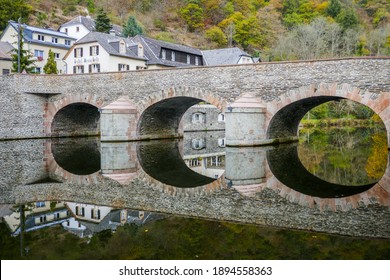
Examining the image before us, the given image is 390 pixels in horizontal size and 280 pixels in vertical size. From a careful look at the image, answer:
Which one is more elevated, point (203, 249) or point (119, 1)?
point (119, 1)

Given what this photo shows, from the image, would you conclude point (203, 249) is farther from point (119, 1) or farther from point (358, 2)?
point (119, 1)

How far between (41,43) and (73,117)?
62.0 ft

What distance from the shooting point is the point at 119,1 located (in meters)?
81.9

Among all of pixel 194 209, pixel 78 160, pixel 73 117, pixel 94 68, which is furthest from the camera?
pixel 94 68

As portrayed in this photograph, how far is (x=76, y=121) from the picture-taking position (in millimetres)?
30484

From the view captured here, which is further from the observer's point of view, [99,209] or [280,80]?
[280,80]

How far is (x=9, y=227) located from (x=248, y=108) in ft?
47.5

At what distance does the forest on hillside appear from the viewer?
55.0 meters

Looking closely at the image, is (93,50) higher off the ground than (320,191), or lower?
higher

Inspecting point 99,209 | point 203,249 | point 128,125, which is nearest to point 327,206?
point 203,249

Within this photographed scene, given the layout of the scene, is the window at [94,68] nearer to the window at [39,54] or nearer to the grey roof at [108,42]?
the grey roof at [108,42]

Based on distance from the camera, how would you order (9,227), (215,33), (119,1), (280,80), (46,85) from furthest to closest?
(119,1) < (215,33) < (46,85) < (280,80) < (9,227)

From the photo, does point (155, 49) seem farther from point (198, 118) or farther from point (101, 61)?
point (198, 118)

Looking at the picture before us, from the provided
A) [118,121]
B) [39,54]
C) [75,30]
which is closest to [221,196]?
[118,121]
